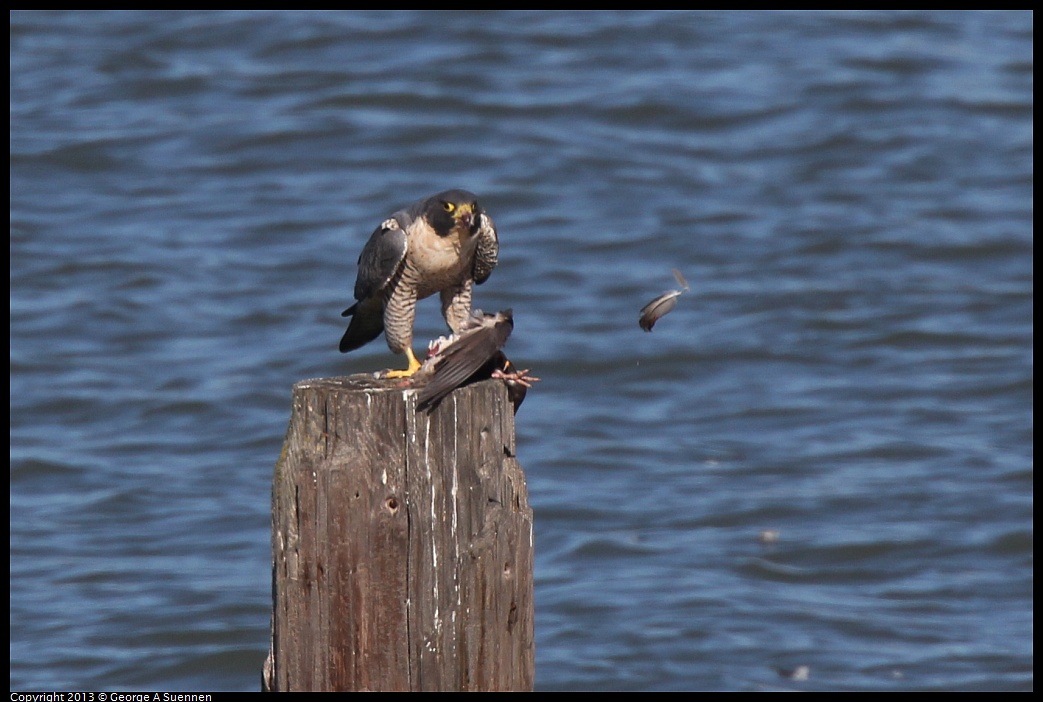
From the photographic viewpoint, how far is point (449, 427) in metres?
3.45

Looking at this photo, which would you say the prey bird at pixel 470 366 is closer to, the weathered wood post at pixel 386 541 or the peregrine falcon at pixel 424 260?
the weathered wood post at pixel 386 541

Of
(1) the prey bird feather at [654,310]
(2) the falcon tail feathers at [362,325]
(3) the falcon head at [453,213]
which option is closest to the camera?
(1) the prey bird feather at [654,310]

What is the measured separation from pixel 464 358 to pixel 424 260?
1100 millimetres

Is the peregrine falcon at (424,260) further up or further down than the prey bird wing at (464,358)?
further up

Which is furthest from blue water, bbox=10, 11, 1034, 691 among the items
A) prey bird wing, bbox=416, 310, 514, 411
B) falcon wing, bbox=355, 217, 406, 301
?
prey bird wing, bbox=416, 310, 514, 411

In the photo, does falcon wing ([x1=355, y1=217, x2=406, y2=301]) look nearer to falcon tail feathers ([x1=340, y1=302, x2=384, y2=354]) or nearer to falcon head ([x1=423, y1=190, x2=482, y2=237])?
falcon head ([x1=423, y1=190, x2=482, y2=237])

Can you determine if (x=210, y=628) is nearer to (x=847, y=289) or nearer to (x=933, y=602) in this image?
(x=933, y=602)

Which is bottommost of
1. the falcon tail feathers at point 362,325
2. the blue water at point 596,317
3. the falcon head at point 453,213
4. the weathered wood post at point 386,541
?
the weathered wood post at point 386,541

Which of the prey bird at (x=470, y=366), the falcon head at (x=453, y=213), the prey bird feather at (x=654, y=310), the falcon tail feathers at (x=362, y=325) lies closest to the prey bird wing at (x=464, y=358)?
the prey bird at (x=470, y=366)

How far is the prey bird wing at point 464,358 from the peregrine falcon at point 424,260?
0.50 metres

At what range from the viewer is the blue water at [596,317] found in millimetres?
7359

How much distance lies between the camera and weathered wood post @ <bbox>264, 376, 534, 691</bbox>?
3434mm

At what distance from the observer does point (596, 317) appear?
37.1 feet

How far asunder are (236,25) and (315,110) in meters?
2.74
